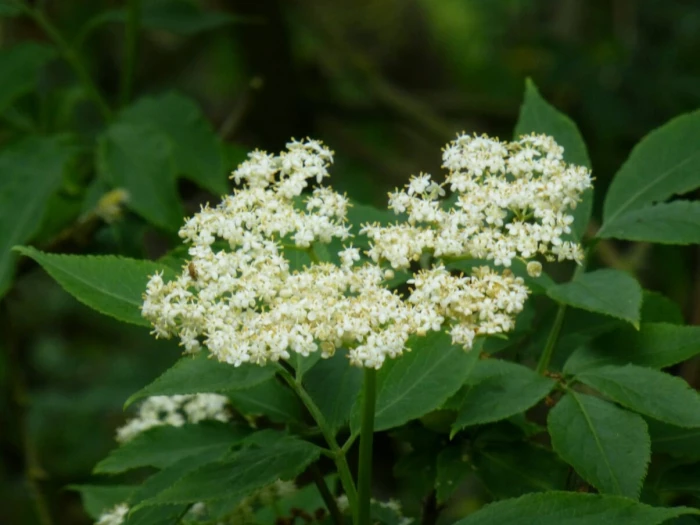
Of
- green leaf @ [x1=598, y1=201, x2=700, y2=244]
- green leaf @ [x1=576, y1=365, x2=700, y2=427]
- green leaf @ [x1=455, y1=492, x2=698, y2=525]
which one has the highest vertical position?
green leaf @ [x1=598, y1=201, x2=700, y2=244]

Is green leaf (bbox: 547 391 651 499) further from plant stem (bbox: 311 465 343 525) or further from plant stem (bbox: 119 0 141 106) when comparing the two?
plant stem (bbox: 119 0 141 106)

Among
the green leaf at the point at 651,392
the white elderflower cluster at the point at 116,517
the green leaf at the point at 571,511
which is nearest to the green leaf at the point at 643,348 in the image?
the green leaf at the point at 651,392

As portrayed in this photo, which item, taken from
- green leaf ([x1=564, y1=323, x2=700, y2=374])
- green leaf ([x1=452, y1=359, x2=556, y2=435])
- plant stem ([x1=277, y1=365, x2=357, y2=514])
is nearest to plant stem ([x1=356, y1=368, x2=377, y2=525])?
plant stem ([x1=277, y1=365, x2=357, y2=514])

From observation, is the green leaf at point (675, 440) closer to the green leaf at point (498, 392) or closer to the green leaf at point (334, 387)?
the green leaf at point (498, 392)

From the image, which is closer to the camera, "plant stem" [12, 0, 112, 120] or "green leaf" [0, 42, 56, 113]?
"green leaf" [0, 42, 56, 113]

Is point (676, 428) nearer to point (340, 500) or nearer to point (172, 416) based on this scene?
point (340, 500)

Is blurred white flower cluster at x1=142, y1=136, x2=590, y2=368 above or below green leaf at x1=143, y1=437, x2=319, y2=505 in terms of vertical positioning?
above

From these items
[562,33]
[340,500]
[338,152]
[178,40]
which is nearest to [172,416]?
[340,500]
